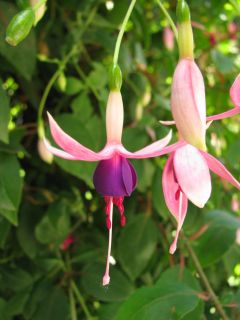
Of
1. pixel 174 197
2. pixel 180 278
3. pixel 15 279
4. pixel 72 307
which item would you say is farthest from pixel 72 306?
pixel 174 197

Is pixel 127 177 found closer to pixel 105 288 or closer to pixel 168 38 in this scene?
pixel 105 288

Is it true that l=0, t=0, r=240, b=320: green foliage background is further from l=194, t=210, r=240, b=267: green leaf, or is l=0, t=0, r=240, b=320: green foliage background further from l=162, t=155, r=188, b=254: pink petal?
l=162, t=155, r=188, b=254: pink petal

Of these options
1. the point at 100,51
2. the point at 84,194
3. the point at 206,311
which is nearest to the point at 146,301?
the point at 206,311

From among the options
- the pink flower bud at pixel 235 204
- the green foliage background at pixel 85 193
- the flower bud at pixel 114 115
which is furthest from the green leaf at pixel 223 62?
the flower bud at pixel 114 115

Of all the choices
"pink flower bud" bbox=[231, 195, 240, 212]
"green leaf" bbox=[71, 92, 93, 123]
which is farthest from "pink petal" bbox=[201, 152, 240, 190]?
"pink flower bud" bbox=[231, 195, 240, 212]

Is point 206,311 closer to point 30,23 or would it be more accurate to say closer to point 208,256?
point 208,256

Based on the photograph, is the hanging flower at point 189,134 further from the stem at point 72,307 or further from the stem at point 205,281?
the stem at point 72,307
